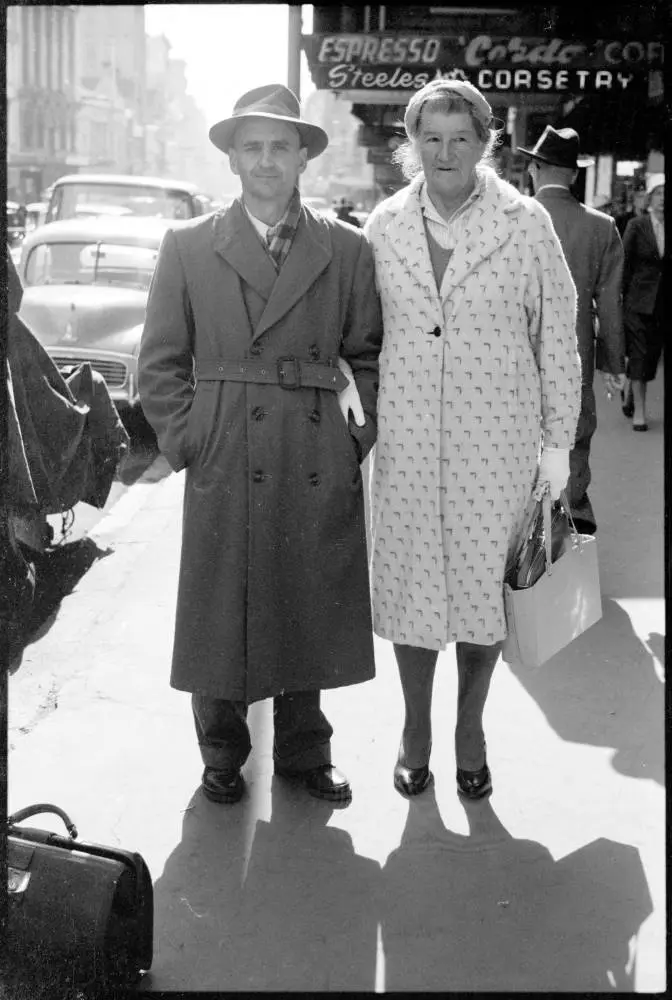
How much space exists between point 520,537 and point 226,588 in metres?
0.86

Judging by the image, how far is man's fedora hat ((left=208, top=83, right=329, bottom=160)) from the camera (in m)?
3.35

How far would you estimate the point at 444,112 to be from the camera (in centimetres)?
336

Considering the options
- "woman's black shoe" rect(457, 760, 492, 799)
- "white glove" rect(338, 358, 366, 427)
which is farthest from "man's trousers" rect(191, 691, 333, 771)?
"white glove" rect(338, 358, 366, 427)

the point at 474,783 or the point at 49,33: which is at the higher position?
the point at 49,33

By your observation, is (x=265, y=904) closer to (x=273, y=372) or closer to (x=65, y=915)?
(x=65, y=915)

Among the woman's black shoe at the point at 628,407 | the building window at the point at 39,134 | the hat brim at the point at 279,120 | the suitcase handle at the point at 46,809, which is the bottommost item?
the suitcase handle at the point at 46,809

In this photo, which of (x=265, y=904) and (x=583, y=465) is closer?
(x=265, y=904)

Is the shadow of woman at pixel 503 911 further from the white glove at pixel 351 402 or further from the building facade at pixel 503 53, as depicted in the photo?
the building facade at pixel 503 53

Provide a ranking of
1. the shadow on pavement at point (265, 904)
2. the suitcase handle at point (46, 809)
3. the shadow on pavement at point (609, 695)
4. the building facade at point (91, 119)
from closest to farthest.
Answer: the suitcase handle at point (46, 809) < the shadow on pavement at point (265, 904) < the shadow on pavement at point (609, 695) < the building facade at point (91, 119)

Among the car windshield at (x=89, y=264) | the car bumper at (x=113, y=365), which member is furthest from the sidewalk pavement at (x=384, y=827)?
the car windshield at (x=89, y=264)

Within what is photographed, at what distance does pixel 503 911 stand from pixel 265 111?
2143 mm

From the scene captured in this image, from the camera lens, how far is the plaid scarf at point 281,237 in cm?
342

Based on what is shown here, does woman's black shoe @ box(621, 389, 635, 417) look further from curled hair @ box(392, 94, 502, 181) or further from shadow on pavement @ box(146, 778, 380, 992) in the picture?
shadow on pavement @ box(146, 778, 380, 992)

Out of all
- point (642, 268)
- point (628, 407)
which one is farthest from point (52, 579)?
point (628, 407)
